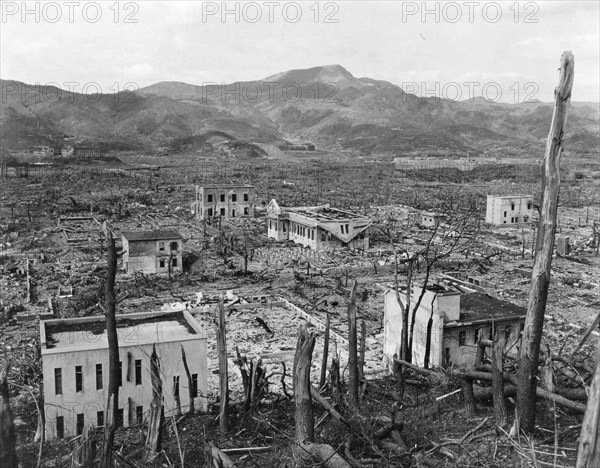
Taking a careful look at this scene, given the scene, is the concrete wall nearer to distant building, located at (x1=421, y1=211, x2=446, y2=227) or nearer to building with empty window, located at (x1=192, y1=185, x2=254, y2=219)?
building with empty window, located at (x1=192, y1=185, x2=254, y2=219)

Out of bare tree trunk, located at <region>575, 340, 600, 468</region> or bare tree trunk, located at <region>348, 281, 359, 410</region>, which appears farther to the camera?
bare tree trunk, located at <region>348, 281, 359, 410</region>

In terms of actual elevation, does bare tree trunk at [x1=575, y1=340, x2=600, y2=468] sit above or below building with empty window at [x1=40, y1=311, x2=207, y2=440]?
above

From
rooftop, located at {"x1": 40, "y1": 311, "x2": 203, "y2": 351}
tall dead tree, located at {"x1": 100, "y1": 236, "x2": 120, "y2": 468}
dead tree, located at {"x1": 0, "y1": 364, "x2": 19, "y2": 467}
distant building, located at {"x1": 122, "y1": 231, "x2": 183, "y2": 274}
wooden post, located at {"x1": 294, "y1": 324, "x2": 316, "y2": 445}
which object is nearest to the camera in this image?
dead tree, located at {"x1": 0, "y1": 364, "x2": 19, "y2": 467}

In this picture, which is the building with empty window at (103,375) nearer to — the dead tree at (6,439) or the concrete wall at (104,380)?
the concrete wall at (104,380)

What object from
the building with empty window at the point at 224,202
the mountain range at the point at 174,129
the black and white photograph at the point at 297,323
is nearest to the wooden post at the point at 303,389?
the black and white photograph at the point at 297,323

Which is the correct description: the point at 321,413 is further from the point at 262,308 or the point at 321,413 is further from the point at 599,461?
the point at 262,308

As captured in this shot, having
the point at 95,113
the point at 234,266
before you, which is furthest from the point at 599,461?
the point at 95,113

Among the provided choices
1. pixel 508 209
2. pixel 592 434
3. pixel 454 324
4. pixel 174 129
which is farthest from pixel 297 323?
pixel 174 129

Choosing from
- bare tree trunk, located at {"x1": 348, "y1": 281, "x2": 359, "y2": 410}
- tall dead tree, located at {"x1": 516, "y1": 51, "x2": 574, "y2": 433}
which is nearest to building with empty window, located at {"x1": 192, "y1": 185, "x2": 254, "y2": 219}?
bare tree trunk, located at {"x1": 348, "y1": 281, "x2": 359, "y2": 410}
